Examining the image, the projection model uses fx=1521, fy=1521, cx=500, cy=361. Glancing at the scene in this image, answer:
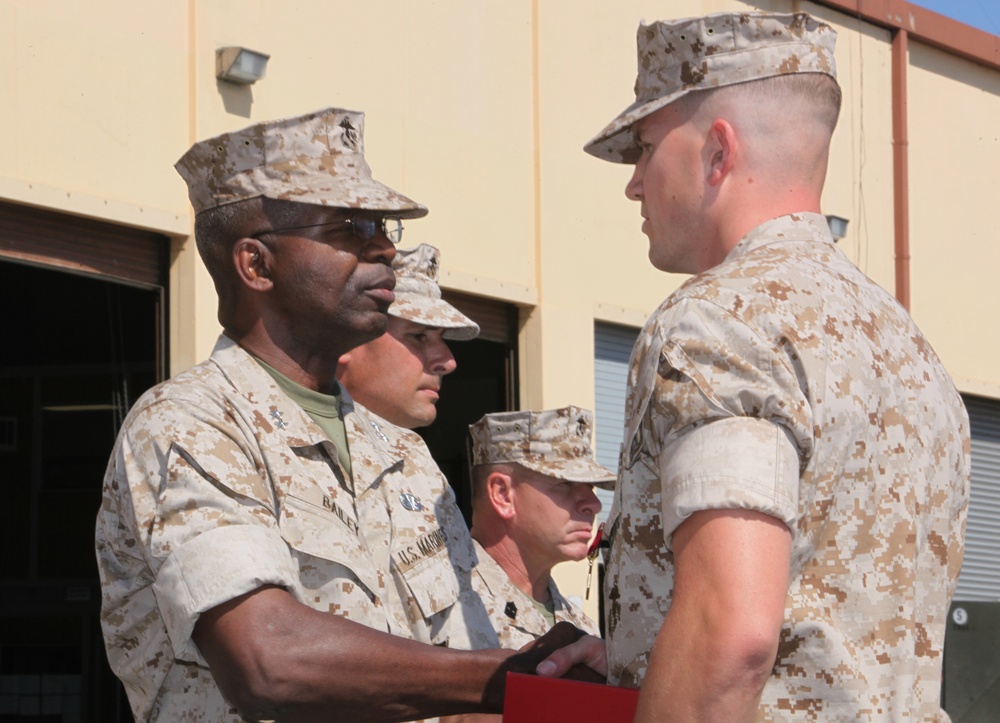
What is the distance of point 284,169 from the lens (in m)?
3.17

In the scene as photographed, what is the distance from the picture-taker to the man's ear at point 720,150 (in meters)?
2.28

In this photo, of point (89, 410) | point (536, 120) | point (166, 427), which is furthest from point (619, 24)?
point (166, 427)

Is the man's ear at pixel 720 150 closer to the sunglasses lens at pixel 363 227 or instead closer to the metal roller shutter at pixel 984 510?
the sunglasses lens at pixel 363 227

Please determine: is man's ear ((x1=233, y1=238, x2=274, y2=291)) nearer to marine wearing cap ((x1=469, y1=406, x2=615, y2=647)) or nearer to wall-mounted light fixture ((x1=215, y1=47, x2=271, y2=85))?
marine wearing cap ((x1=469, y1=406, x2=615, y2=647))

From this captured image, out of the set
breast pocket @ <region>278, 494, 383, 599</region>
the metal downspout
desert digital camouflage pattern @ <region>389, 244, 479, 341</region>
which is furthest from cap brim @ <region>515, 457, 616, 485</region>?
the metal downspout

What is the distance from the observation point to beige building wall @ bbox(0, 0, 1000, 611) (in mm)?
6156

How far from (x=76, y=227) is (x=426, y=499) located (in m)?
3.32

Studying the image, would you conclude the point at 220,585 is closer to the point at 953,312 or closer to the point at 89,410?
the point at 89,410

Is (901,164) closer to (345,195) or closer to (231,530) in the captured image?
(345,195)

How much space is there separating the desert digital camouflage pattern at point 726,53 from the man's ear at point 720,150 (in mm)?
75

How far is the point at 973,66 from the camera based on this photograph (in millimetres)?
12188

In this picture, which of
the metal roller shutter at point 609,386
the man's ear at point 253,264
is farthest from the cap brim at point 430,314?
the metal roller shutter at point 609,386

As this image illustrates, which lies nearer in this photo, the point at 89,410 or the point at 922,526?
the point at 922,526

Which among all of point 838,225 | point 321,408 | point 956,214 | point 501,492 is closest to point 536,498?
point 501,492
